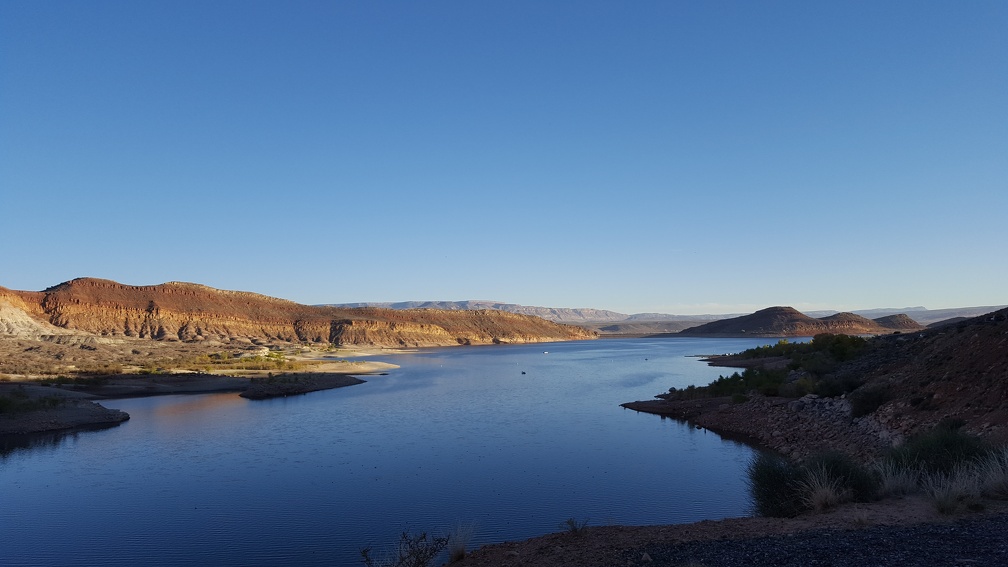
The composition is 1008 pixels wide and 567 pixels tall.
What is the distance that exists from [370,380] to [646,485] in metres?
33.6

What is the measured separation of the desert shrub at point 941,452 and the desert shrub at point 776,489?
1947 millimetres

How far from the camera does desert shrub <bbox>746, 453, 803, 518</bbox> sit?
9328 millimetres

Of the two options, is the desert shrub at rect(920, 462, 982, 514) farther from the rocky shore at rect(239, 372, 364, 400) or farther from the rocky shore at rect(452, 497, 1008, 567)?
the rocky shore at rect(239, 372, 364, 400)

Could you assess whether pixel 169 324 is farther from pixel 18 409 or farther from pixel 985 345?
pixel 985 345

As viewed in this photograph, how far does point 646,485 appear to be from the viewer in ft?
45.9

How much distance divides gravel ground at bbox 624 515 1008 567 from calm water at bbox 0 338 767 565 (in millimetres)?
3999

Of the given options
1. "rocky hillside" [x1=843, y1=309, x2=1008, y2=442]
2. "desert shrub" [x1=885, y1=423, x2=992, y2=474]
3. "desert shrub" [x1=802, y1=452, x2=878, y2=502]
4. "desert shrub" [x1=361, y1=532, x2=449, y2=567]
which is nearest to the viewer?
"desert shrub" [x1=361, y1=532, x2=449, y2=567]

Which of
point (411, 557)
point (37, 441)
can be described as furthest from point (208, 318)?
point (411, 557)

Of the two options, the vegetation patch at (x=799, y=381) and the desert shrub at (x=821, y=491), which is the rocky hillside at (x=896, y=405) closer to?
the vegetation patch at (x=799, y=381)

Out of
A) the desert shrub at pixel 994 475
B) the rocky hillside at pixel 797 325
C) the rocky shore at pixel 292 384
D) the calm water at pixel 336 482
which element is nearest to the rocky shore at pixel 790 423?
the calm water at pixel 336 482

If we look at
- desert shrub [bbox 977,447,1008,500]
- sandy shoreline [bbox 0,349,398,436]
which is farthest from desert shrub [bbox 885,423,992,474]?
sandy shoreline [bbox 0,349,398,436]

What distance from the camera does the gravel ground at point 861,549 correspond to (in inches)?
227

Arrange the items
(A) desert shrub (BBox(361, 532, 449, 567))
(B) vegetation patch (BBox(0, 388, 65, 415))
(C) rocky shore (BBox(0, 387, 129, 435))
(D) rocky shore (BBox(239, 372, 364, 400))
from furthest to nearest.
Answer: (D) rocky shore (BBox(239, 372, 364, 400)) < (B) vegetation patch (BBox(0, 388, 65, 415)) < (C) rocky shore (BBox(0, 387, 129, 435)) < (A) desert shrub (BBox(361, 532, 449, 567))

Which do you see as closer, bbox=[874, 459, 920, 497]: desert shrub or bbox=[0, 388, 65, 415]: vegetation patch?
bbox=[874, 459, 920, 497]: desert shrub
